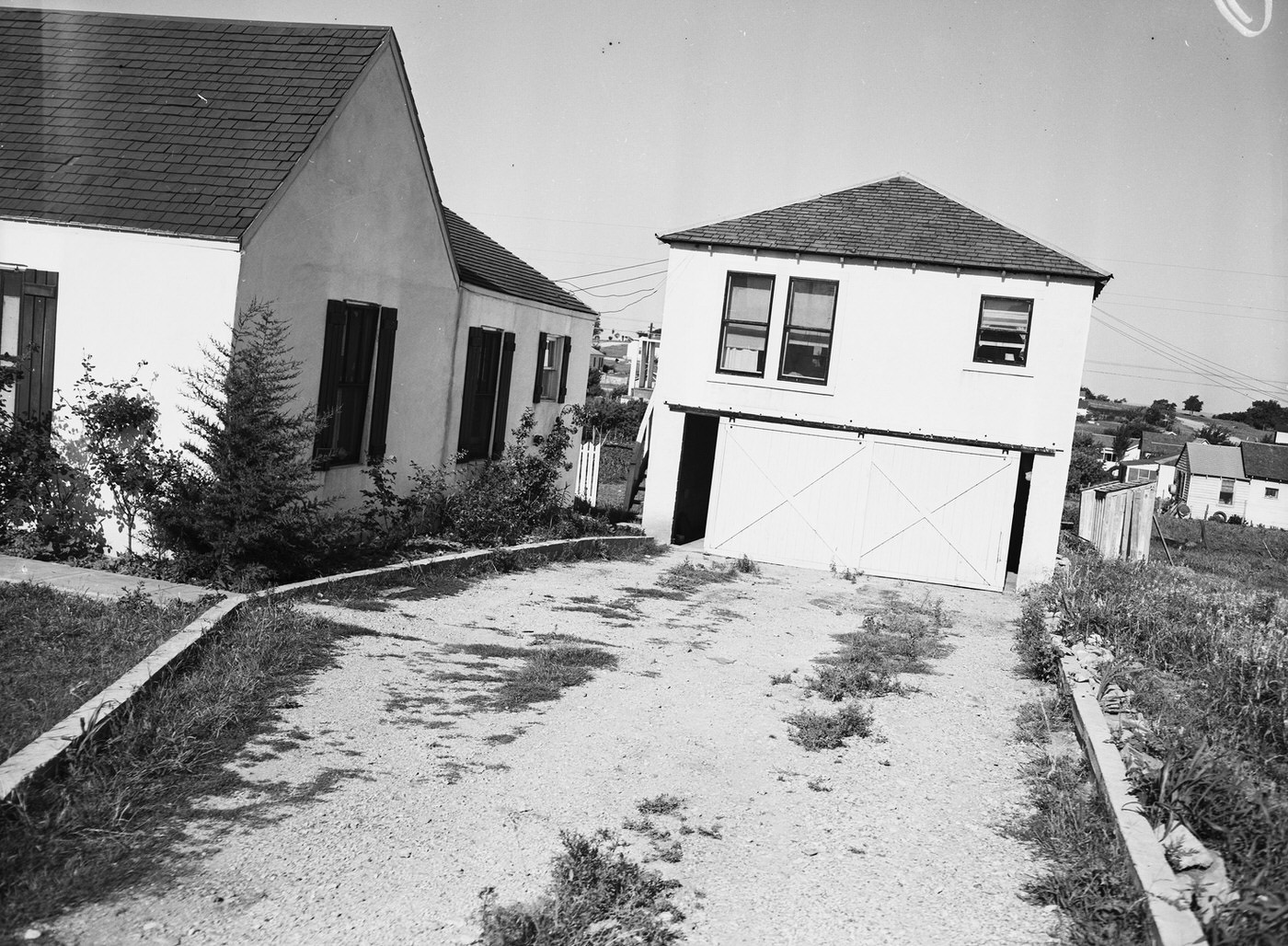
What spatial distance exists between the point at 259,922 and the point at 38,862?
1059mm

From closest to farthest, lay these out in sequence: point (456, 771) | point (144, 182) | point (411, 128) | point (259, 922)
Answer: point (259, 922)
point (456, 771)
point (144, 182)
point (411, 128)

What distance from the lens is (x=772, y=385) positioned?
731 inches

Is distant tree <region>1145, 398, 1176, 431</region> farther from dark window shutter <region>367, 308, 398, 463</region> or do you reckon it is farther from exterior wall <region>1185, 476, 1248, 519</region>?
dark window shutter <region>367, 308, 398, 463</region>

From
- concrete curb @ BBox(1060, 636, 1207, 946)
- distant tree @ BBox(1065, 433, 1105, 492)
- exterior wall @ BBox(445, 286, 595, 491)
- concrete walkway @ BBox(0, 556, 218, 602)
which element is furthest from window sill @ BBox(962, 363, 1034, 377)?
distant tree @ BBox(1065, 433, 1105, 492)

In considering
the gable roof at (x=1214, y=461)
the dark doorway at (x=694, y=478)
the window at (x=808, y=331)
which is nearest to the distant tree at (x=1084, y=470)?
the gable roof at (x=1214, y=461)

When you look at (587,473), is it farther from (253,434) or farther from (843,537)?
(253,434)

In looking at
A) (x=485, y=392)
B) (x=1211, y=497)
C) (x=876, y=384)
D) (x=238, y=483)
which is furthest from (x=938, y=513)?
(x=1211, y=497)

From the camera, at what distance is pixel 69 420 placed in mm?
10695

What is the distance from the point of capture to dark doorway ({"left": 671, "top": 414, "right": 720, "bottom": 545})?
2002cm

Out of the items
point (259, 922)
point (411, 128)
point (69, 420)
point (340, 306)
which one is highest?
point (411, 128)

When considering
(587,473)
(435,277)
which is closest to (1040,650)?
(435,277)

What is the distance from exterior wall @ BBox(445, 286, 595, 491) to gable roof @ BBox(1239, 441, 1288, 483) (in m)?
66.7

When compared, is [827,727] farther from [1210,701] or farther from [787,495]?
[787,495]

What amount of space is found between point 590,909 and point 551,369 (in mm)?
16818
